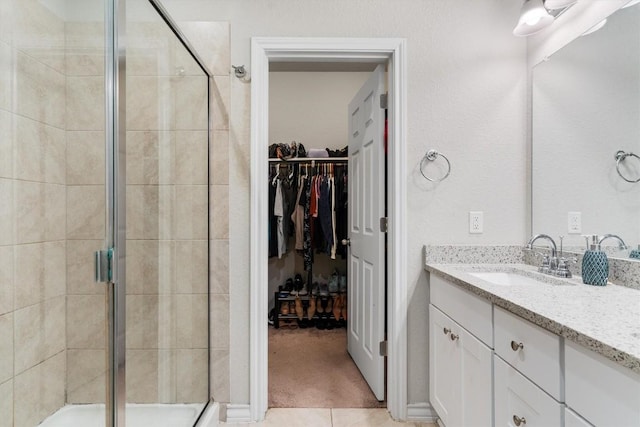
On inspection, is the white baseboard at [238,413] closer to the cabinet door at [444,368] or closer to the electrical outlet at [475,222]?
the cabinet door at [444,368]

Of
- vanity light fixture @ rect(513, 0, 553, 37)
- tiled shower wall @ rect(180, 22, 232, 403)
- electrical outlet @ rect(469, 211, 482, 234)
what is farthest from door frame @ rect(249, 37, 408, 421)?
vanity light fixture @ rect(513, 0, 553, 37)

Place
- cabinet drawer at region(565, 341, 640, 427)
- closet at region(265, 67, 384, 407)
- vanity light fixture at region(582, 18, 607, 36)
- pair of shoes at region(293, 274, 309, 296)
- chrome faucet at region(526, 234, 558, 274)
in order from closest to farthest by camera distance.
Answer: cabinet drawer at region(565, 341, 640, 427)
vanity light fixture at region(582, 18, 607, 36)
chrome faucet at region(526, 234, 558, 274)
closet at region(265, 67, 384, 407)
pair of shoes at region(293, 274, 309, 296)

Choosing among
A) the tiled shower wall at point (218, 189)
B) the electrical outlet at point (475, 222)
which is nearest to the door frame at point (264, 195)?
the tiled shower wall at point (218, 189)

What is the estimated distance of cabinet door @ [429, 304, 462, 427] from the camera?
4.50 ft

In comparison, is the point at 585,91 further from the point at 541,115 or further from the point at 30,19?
Answer: the point at 30,19

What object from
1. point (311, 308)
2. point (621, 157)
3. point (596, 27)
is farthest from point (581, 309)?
point (311, 308)

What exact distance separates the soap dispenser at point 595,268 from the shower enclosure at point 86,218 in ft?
5.76

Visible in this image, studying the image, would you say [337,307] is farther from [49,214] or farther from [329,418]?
[49,214]

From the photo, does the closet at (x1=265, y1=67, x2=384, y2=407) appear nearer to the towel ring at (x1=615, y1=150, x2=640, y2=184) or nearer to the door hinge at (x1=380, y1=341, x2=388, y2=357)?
the door hinge at (x1=380, y1=341, x2=388, y2=357)

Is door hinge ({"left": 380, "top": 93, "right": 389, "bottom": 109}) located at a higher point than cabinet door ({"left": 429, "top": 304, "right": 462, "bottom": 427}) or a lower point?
higher

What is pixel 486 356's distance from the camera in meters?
1.15

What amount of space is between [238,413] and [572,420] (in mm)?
1524

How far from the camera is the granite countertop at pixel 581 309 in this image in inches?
26.5

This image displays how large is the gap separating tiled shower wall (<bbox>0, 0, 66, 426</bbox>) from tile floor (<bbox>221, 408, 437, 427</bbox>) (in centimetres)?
90
